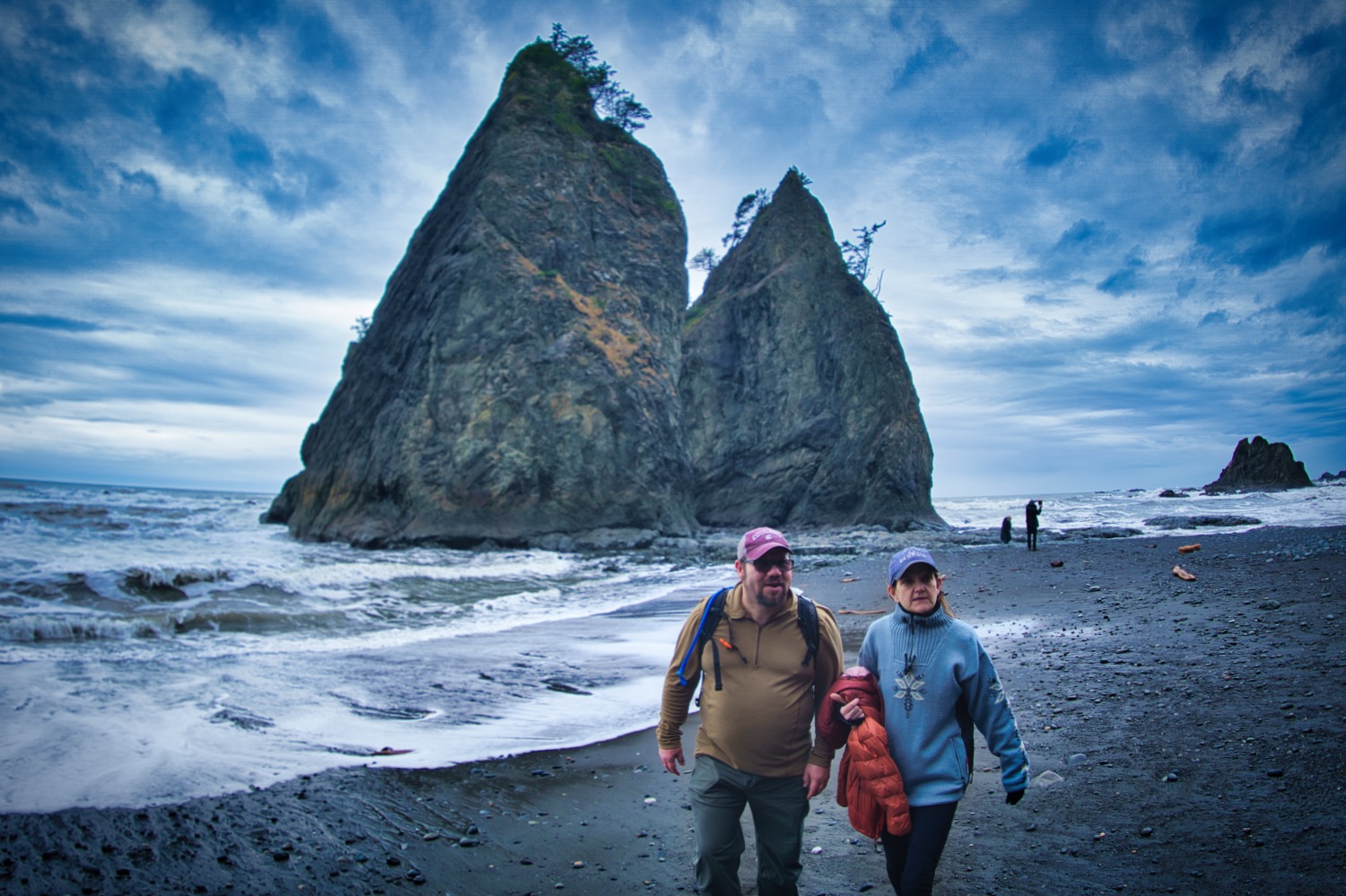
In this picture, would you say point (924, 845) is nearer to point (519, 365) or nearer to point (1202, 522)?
point (519, 365)

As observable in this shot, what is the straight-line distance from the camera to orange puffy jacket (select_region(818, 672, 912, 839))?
2535mm

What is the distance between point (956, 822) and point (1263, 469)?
8695cm

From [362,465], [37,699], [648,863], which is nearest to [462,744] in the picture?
[648,863]

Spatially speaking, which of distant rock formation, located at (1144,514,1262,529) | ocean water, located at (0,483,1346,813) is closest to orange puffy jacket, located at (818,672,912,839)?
ocean water, located at (0,483,1346,813)

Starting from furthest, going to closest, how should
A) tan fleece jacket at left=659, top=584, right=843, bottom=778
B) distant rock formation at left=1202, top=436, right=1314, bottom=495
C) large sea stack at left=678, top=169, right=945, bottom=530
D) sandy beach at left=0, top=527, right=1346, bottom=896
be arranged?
1. distant rock formation at left=1202, top=436, right=1314, bottom=495
2. large sea stack at left=678, top=169, right=945, bottom=530
3. sandy beach at left=0, top=527, right=1346, bottom=896
4. tan fleece jacket at left=659, top=584, right=843, bottom=778

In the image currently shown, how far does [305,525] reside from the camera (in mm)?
28812

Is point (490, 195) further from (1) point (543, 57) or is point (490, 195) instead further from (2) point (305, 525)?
(2) point (305, 525)

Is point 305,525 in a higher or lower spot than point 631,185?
lower

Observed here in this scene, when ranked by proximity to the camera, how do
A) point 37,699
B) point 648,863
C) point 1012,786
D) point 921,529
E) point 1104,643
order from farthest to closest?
point 921,529 → point 1104,643 → point 37,699 → point 648,863 → point 1012,786

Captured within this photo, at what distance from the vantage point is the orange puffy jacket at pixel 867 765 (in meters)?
2.54

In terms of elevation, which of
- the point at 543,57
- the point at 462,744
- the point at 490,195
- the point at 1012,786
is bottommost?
the point at 462,744

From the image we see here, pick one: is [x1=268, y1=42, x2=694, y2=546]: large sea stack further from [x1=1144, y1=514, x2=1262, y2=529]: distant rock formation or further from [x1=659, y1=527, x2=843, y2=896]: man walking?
[x1=659, y1=527, x2=843, y2=896]: man walking

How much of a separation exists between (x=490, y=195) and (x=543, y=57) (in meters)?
10.0

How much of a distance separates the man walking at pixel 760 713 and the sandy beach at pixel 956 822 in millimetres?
763
